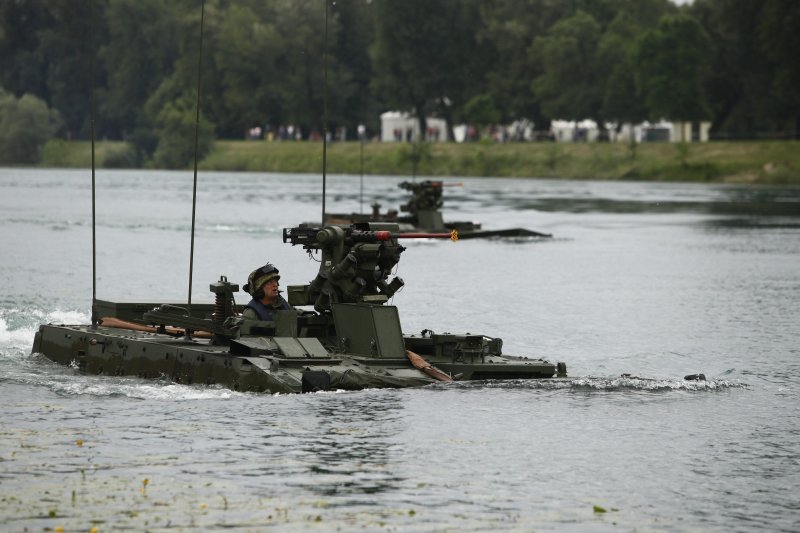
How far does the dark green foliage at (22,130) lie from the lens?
18775 cm

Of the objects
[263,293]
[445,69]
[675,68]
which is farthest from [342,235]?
[445,69]

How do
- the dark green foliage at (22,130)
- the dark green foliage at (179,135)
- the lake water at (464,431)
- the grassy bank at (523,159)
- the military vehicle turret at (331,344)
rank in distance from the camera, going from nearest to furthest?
the lake water at (464,431)
the military vehicle turret at (331,344)
the grassy bank at (523,159)
the dark green foliage at (179,135)
the dark green foliage at (22,130)

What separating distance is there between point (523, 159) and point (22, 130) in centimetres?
5363

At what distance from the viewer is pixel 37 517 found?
68.7 ft

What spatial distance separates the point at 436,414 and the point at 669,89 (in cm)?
13866

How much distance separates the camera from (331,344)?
3034 centimetres

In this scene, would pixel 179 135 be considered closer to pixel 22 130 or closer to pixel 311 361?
pixel 22 130

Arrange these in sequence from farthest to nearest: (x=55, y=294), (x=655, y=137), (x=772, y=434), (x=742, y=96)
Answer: (x=655, y=137), (x=742, y=96), (x=55, y=294), (x=772, y=434)

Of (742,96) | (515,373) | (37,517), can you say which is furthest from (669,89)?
(37,517)

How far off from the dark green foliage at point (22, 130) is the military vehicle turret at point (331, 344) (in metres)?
160

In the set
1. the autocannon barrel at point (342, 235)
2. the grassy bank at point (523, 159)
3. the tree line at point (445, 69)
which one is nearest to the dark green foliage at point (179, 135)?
the tree line at point (445, 69)

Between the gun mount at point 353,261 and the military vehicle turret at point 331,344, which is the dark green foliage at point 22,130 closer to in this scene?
the military vehicle turret at point 331,344

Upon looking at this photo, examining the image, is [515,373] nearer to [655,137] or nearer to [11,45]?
[655,137]

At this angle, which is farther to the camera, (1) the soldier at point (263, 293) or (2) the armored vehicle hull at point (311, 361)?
(1) the soldier at point (263, 293)
